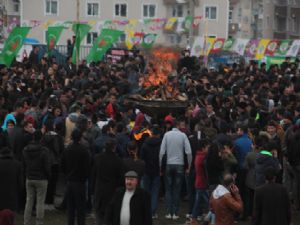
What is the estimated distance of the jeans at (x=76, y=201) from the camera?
48.6 feet

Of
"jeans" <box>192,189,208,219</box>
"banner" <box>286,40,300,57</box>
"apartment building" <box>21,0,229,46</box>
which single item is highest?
"apartment building" <box>21,0,229,46</box>

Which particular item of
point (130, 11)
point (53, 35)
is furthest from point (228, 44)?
point (130, 11)

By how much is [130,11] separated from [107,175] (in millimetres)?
65065

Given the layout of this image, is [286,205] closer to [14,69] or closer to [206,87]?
[206,87]

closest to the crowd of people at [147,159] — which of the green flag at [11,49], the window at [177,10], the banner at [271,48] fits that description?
the green flag at [11,49]

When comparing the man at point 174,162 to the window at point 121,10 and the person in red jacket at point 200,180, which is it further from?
the window at point 121,10

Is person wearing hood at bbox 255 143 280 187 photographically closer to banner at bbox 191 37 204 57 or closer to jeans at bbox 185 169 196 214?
jeans at bbox 185 169 196 214

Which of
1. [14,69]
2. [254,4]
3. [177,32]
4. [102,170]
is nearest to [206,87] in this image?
[14,69]

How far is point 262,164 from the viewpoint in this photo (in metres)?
15.2

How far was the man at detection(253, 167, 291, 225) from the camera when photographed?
41.5ft

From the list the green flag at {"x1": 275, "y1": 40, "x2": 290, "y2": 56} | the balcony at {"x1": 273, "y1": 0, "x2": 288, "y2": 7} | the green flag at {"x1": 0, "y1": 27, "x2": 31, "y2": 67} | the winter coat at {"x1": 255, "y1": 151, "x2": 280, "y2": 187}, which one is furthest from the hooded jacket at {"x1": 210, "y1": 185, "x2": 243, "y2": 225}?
the balcony at {"x1": 273, "y1": 0, "x2": 288, "y2": 7}

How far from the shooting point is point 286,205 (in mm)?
12781

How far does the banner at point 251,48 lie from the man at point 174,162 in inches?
1037

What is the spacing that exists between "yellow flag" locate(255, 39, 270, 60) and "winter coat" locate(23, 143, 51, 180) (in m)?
27.3
